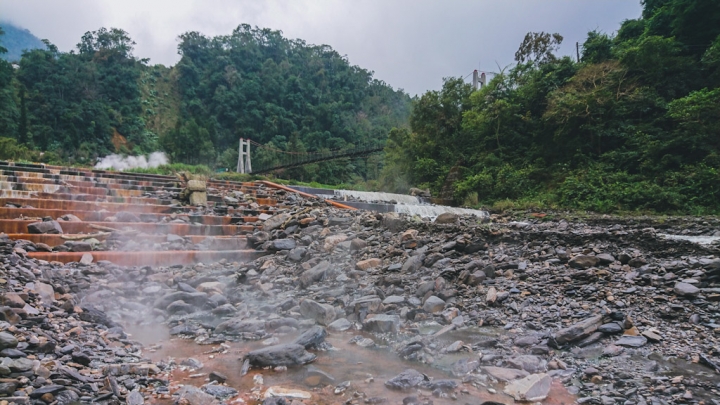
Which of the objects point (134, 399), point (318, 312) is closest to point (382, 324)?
point (318, 312)

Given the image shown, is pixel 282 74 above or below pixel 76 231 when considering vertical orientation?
above

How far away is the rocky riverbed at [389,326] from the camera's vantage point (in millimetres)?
2248

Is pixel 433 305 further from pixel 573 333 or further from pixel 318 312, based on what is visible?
pixel 573 333

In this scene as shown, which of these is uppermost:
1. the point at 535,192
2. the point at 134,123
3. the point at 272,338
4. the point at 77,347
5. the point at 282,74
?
the point at 282,74

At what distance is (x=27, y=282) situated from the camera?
3250 mm

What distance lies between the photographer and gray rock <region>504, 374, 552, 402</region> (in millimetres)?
2230

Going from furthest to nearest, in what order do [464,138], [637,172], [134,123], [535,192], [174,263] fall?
1. [134,123]
2. [464,138]
3. [535,192]
4. [637,172]
5. [174,263]

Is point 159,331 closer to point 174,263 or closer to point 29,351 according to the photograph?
point 29,351

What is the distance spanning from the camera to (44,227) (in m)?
4.90

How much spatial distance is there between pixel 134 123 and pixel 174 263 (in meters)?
53.0

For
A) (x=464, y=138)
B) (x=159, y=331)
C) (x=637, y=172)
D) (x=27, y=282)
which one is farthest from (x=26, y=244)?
(x=464, y=138)

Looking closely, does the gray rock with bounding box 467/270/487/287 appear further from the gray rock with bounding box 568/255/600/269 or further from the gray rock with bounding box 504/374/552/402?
the gray rock with bounding box 504/374/552/402

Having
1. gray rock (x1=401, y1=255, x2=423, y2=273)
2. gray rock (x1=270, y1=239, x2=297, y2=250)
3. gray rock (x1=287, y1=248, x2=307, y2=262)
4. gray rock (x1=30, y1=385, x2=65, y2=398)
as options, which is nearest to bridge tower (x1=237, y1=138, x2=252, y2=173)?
gray rock (x1=270, y1=239, x2=297, y2=250)

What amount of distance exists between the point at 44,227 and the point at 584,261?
6853 mm
